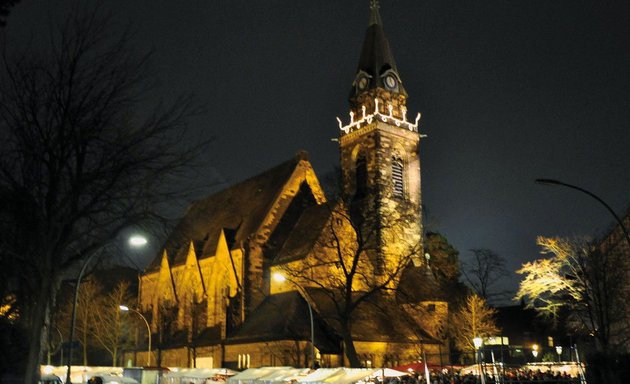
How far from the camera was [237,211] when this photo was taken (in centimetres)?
→ 5184

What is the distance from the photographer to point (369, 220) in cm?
3444

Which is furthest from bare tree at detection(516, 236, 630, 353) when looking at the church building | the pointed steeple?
the pointed steeple

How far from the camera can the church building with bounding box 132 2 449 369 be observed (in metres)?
37.7

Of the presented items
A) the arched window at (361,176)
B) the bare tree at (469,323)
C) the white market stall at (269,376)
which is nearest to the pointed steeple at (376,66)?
the arched window at (361,176)

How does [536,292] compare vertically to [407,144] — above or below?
below

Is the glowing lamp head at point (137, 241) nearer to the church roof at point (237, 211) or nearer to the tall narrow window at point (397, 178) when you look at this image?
the church roof at point (237, 211)

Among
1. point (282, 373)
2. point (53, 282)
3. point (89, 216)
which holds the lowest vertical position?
point (282, 373)

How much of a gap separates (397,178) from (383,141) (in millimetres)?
3032

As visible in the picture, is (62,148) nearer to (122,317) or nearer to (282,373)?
(282,373)

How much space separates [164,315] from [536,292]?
2915 centimetres

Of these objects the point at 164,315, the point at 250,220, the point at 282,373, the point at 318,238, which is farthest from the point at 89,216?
the point at 164,315

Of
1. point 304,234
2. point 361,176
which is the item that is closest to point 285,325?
point 304,234

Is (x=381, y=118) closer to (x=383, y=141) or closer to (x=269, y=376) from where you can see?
(x=383, y=141)

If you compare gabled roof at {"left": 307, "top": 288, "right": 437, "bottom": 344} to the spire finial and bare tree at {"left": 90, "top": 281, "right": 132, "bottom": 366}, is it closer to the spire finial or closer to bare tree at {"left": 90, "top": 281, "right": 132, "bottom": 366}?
bare tree at {"left": 90, "top": 281, "right": 132, "bottom": 366}
